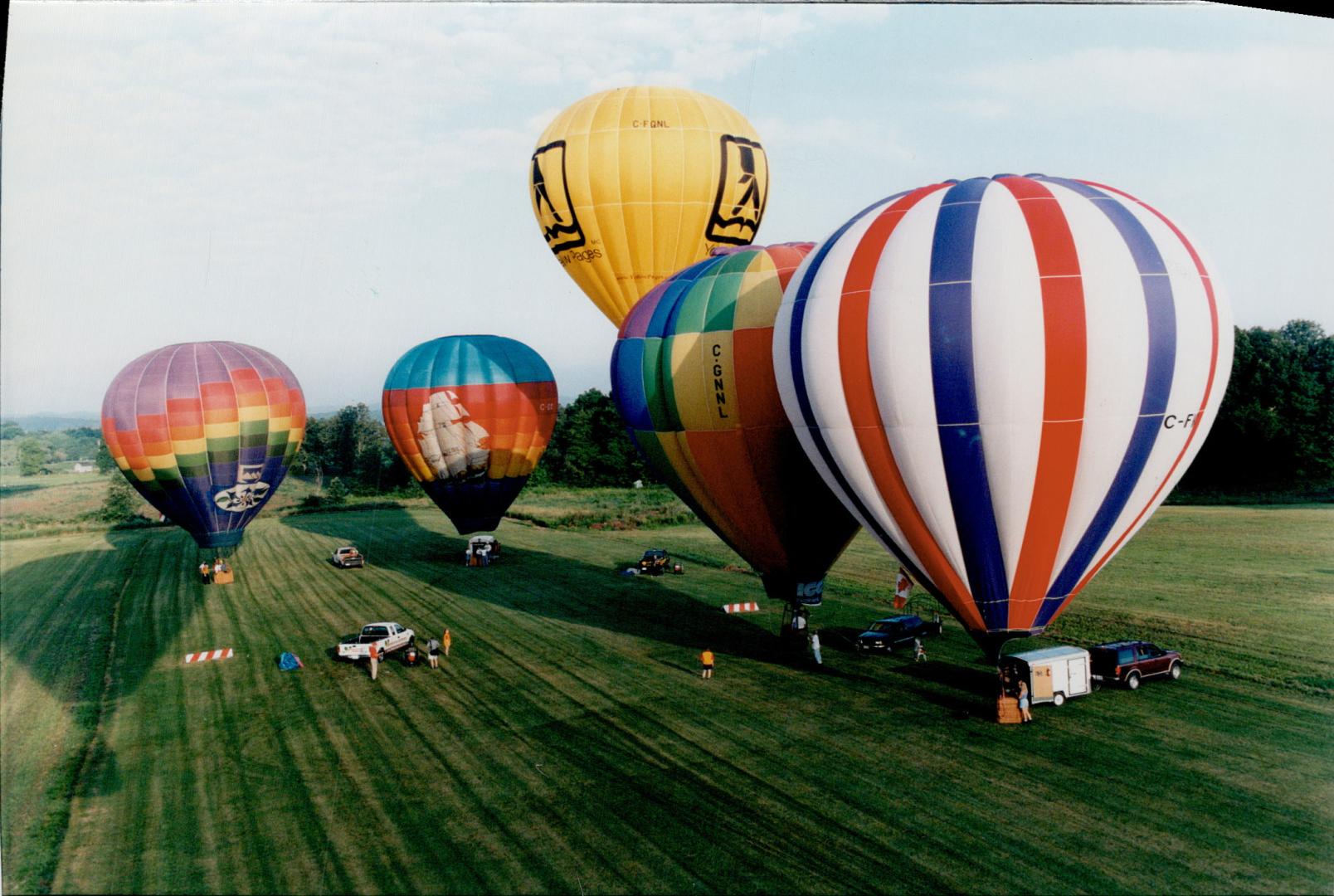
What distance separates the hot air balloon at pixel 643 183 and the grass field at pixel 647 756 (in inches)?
387

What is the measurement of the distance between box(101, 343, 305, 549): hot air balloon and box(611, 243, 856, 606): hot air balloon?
47.8 feet

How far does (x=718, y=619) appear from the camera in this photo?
25.8 meters

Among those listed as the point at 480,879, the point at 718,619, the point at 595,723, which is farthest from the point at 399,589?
the point at 480,879

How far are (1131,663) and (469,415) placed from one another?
68.7 ft

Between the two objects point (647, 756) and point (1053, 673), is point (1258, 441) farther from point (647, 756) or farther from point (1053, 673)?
point (647, 756)

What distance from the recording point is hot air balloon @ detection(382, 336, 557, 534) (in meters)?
32.2

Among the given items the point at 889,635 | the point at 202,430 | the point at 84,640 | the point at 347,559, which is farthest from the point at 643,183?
the point at 84,640

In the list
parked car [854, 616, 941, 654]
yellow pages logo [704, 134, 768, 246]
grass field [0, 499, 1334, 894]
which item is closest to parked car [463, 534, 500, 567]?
grass field [0, 499, 1334, 894]

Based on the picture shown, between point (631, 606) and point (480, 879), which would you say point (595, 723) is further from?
point (631, 606)

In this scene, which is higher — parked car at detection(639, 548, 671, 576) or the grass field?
parked car at detection(639, 548, 671, 576)

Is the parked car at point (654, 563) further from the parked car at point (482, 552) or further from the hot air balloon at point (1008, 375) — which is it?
the hot air balloon at point (1008, 375)

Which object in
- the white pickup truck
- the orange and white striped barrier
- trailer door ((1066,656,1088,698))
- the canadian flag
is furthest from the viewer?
the canadian flag

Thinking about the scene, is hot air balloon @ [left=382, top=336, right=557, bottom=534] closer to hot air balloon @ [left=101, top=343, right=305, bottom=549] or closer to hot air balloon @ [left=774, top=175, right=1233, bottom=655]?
hot air balloon @ [left=101, top=343, right=305, bottom=549]

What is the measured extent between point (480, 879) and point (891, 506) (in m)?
8.94
